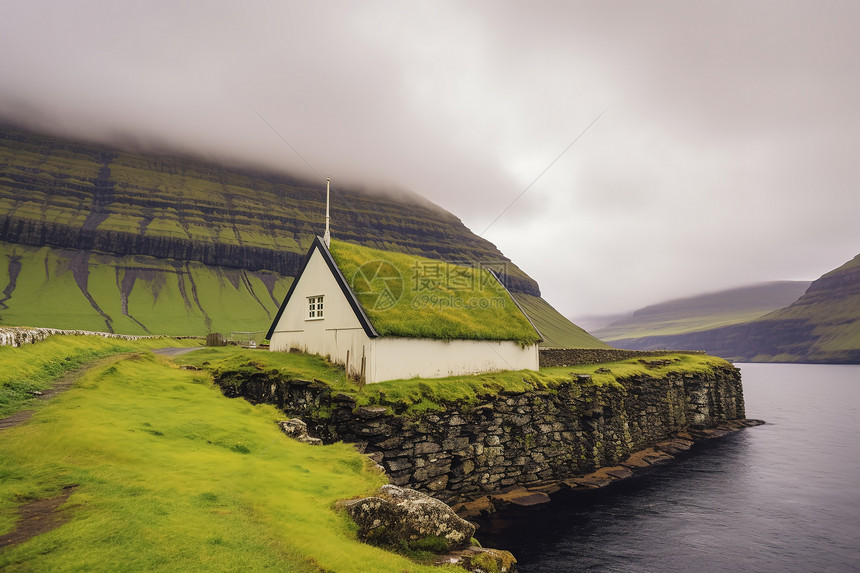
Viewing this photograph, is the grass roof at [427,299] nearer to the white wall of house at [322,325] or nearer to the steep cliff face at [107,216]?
the white wall of house at [322,325]

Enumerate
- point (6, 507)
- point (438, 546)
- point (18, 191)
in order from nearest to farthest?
point (6, 507), point (438, 546), point (18, 191)

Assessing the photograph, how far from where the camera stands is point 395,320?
945 inches

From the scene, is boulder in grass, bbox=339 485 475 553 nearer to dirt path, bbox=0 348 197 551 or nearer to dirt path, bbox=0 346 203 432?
dirt path, bbox=0 348 197 551

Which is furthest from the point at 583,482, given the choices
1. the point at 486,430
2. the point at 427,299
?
the point at 427,299

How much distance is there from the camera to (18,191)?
167 m

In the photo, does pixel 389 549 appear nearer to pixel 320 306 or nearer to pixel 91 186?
pixel 320 306

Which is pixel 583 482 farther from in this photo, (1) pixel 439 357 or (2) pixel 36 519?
(2) pixel 36 519

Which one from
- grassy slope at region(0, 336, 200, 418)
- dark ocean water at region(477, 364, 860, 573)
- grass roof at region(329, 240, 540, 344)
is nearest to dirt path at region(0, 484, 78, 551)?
grassy slope at region(0, 336, 200, 418)

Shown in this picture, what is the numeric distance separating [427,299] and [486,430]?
893 cm

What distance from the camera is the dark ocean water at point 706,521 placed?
18219mm

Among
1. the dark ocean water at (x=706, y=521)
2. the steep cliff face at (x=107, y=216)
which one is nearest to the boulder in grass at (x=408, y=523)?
the dark ocean water at (x=706, y=521)

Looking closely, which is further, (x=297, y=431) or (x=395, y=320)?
(x=395, y=320)

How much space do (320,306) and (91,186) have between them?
701 ft

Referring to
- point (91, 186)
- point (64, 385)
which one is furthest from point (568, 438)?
point (91, 186)
